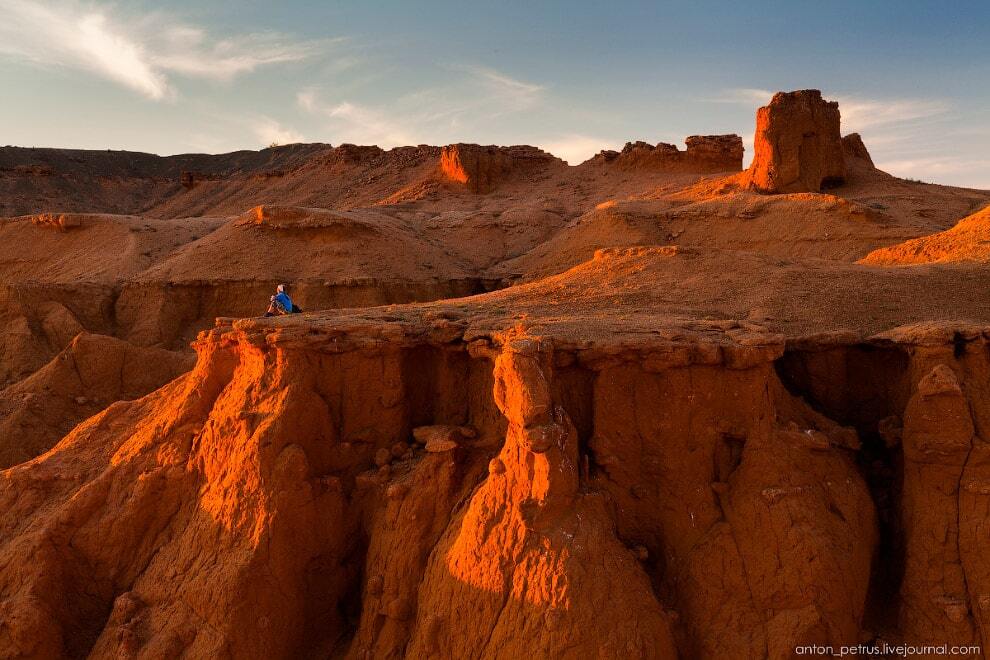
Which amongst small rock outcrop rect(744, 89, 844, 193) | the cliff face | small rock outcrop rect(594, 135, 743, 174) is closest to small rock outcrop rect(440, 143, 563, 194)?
small rock outcrop rect(594, 135, 743, 174)

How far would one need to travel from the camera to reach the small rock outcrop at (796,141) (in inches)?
818

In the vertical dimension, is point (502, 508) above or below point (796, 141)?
below

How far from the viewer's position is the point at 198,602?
539 centimetres

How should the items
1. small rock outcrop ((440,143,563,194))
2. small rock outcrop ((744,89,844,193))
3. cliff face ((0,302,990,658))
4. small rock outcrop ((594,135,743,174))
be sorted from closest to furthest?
cliff face ((0,302,990,658)) < small rock outcrop ((744,89,844,193)) < small rock outcrop ((594,135,743,174)) < small rock outcrop ((440,143,563,194))

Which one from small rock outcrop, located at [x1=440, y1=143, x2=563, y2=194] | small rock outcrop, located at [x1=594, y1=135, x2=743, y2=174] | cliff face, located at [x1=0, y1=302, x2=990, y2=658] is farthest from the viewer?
small rock outcrop, located at [x1=440, y1=143, x2=563, y2=194]

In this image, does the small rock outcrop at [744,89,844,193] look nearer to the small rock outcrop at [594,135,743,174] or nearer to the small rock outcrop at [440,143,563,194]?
the small rock outcrop at [594,135,743,174]

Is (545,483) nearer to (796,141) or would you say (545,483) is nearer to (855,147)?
(796,141)

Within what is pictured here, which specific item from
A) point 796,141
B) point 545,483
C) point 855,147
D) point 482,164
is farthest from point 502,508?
point 482,164

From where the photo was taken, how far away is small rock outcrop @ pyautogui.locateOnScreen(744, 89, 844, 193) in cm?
2078

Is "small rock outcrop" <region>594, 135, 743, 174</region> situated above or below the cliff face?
above

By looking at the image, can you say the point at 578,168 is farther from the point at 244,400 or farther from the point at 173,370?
the point at 244,400

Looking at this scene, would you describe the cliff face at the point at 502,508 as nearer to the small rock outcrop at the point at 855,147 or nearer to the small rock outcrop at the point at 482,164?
the small rock outcrop at the point at 855,147

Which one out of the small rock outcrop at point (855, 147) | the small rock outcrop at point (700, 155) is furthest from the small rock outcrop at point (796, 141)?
the small rock outcrop at point (700, 155)

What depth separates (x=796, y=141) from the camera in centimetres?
2109
